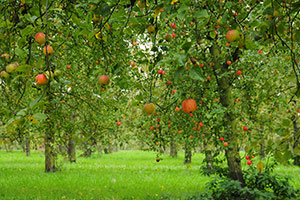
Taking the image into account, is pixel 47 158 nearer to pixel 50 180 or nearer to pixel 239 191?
pixel 50 180

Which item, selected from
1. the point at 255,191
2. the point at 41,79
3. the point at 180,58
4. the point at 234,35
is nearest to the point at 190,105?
the point at 234,35

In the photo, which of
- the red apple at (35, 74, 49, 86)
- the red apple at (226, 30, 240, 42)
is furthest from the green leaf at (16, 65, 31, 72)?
the red apple at (226, 30, 240, 42)

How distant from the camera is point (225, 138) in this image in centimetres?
568

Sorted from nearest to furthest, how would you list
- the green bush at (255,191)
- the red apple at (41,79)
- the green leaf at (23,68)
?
1. the green leaf at (23,68)
2. the red apple at (41,79)
3. the green bush at (255,191)

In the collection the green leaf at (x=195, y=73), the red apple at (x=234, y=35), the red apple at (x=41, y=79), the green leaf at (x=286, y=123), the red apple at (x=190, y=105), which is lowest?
the green leaf at (x=286, y=123)

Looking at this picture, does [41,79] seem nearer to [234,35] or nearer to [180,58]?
[180,58]

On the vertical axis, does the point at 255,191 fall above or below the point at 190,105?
below

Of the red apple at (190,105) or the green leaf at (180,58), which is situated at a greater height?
the green leaf at (180,58)

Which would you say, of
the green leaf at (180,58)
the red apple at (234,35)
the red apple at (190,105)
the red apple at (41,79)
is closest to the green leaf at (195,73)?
the green leaf at (180,58)

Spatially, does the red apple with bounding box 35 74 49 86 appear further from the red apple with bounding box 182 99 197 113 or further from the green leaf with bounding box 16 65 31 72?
the red apple with bounding box 182 99 197 113

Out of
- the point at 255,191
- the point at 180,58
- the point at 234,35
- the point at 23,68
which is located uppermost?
the point at 234,35

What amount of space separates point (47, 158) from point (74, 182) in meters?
3.48

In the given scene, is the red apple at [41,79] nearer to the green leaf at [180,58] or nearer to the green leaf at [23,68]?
the green leaf at [23,68]

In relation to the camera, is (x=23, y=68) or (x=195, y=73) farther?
(x=23, y=68)
